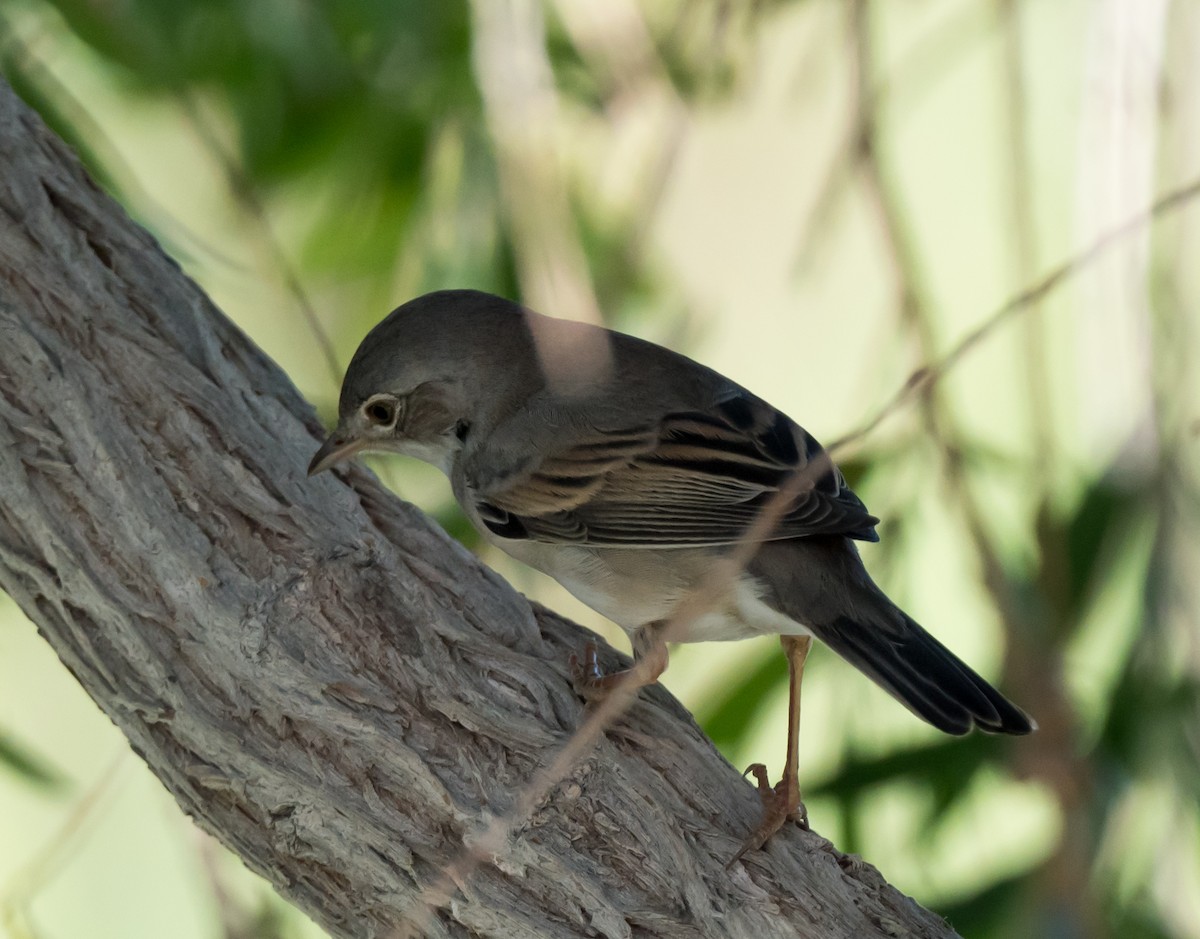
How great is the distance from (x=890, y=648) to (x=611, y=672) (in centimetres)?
62

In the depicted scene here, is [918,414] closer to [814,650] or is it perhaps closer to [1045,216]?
[814,650]

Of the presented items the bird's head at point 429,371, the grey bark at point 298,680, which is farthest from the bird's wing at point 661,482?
the grey bark at point 298,680

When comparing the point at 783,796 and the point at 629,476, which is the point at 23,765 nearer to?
the point at 629,476

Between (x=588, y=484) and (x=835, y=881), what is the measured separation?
1112 mm

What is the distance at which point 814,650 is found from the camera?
374 cm

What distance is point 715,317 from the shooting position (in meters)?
5.05

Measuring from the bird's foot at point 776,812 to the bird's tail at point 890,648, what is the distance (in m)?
0.30

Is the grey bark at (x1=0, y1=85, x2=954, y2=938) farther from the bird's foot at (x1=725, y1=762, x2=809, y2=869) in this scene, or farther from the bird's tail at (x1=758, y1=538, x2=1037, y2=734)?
the bird's tail at (x1=758, y1=538, x2=1037, y2=734)

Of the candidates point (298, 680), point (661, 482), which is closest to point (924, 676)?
point (661, 482)

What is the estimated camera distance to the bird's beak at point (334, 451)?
289 centimetres

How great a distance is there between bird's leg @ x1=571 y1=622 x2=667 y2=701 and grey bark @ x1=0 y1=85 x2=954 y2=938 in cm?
5

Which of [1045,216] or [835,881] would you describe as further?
[1045,216]

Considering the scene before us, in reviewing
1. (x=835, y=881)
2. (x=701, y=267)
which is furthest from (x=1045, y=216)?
(x=835, y=881)

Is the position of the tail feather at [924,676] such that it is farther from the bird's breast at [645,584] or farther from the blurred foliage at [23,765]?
the blurred foliage at [23,765]
